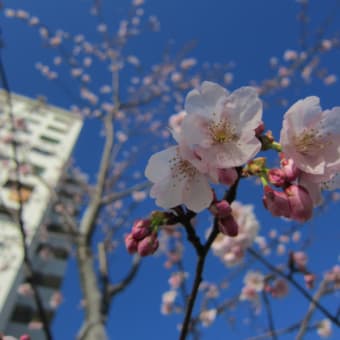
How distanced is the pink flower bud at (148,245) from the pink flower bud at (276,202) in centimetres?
29

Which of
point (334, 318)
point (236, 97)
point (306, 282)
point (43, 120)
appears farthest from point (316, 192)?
point (43, 120)

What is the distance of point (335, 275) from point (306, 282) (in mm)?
1316

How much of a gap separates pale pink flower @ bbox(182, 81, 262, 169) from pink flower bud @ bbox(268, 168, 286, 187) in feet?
0.22

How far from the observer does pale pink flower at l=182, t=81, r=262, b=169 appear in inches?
30.9

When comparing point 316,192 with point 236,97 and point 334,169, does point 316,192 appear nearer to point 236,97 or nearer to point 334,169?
point 334,169

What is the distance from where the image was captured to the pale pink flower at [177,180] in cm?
79

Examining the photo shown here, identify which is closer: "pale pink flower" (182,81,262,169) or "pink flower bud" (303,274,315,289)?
"pale pink flower" (182,81,262,169)

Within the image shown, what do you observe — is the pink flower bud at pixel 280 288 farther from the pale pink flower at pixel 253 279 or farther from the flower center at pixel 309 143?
the flower center at pixel 309 143

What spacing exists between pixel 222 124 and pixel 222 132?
0.10 feet

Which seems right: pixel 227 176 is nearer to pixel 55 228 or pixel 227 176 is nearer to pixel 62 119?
pixel 55 228

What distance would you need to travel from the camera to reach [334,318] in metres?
1.43

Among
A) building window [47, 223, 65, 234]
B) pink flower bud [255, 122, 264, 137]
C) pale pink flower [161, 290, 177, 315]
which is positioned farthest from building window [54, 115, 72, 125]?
pink flower bud [255, 122, 264, 137]

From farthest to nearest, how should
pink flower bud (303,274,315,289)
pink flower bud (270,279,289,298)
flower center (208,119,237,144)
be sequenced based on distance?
pink flower bud (270,279,289,298) → pink flower bud (303,274,315,289) → flower center (208,119,237,144)

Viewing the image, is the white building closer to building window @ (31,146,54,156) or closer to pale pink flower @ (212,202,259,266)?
building window @ (31,146,54,156)
